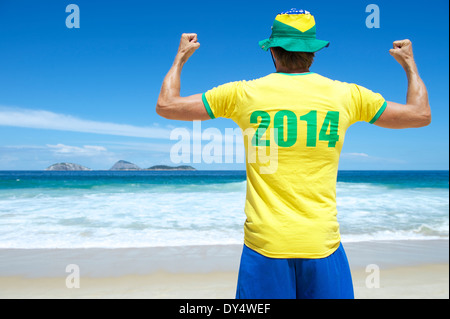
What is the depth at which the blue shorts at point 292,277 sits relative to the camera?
4.25ft

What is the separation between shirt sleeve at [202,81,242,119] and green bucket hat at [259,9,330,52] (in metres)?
0.24

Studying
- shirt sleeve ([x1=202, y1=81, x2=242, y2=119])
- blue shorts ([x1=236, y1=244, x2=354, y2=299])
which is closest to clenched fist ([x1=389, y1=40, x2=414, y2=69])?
shirt sleeve ([x1=202, y1=81, x2=242, y2=119])

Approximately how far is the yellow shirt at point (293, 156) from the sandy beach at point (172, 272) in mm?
3716

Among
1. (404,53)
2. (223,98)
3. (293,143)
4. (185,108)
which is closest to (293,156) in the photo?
(293,143)

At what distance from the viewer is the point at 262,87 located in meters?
1.28

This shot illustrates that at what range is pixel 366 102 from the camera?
53.1 inches

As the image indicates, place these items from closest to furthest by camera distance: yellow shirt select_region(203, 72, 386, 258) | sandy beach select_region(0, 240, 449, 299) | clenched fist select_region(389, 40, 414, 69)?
yellow shirt select_region(203, 72, 386, 258) < clenched fist select_region(389, 40, 414, 69) < sandy beach select_region(0, 240, 449, 299)

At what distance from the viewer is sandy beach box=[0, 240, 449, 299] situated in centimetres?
474

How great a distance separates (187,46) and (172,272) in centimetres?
473

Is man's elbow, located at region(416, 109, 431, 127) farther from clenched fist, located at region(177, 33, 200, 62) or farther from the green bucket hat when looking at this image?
clenched fist, located at region(177, 33, 200, 62)

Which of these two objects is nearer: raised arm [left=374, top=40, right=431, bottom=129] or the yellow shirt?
the yellow shirt
